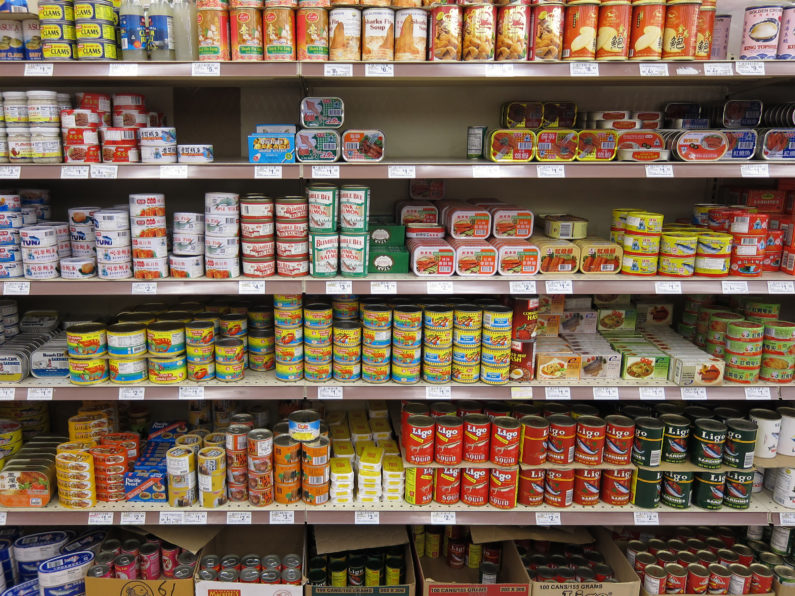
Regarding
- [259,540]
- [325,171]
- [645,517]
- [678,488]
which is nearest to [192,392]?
[259,540]

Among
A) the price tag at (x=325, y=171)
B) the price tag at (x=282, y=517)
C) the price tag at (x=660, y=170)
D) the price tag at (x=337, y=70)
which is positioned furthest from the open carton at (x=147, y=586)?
the price tag at (x=660, y=170)

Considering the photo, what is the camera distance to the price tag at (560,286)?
2.48m

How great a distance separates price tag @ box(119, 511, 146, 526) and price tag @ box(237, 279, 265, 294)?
105 cm

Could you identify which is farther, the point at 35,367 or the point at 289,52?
the point at 35,367

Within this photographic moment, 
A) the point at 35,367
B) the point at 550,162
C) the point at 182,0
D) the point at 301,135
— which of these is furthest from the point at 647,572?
the point at 182,0

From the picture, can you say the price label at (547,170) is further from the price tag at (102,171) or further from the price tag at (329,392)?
the price tag at (102,171)

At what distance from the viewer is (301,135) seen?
2391 millimetres

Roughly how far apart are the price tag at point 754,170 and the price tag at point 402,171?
1.34m

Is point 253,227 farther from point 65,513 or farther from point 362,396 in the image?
point 65,513

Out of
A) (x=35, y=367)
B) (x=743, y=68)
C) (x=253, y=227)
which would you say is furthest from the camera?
(x=35, y=367)

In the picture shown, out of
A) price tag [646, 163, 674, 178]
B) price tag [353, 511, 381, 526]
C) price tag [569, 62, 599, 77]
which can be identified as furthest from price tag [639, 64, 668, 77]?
price tag [353, 511, 381, 526]

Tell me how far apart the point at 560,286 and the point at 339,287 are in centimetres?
92

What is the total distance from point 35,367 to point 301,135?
5.14 feet

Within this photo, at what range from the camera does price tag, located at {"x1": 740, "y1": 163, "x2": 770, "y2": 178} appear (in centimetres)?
241
